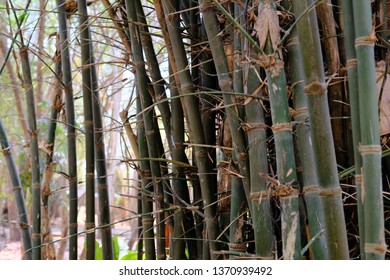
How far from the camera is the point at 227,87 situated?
2.44 ft

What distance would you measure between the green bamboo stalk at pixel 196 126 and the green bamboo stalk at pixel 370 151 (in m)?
0.30

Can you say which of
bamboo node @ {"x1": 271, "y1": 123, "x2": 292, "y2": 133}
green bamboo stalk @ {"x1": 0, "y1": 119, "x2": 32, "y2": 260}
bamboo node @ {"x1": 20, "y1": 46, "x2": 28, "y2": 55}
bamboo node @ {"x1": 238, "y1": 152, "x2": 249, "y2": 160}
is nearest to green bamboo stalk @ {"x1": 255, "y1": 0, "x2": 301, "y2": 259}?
bamboo node @ {"x1": 271, "y1": 123, "x2": 292, "y2": 133}

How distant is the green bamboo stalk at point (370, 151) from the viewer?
0.52m

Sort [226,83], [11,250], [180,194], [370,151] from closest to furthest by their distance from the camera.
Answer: [370,151]
[226,83]
[180,194]
[11,250]

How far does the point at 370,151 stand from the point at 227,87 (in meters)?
0.26

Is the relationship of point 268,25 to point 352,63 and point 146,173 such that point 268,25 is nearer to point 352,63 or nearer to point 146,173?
point 352,63

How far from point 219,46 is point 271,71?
178 mm

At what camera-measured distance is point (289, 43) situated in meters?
0.68

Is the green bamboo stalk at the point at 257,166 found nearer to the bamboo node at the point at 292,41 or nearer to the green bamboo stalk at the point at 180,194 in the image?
the bamboo node at the point at 292,41

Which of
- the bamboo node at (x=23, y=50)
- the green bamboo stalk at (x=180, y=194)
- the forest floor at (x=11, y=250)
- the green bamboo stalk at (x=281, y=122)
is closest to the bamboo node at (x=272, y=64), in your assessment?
the green bamboo stalk at (x=281, y=122)

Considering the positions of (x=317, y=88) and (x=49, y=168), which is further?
(x=49, y=168)

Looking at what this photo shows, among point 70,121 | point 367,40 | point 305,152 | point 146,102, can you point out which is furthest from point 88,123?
point 367,40
